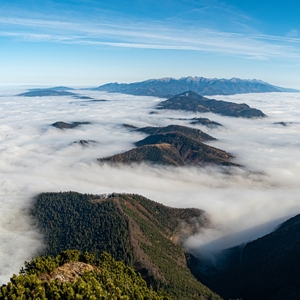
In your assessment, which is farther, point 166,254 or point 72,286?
point 166,254

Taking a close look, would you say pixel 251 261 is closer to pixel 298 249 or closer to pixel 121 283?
pixel 298 249

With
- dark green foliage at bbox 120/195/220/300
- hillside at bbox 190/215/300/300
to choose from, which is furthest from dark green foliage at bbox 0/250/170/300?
hillside at bbox 190/215/300/300

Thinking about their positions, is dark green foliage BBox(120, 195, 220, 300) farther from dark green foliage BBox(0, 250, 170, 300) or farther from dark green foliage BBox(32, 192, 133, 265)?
dark green foliage BBox(0, 250, 170, 300)

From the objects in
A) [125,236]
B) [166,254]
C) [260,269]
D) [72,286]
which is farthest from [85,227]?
[72,286]

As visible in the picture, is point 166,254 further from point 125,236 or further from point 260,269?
point 260,269

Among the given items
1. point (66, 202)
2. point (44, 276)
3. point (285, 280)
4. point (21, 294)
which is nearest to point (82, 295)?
point (21, 294)

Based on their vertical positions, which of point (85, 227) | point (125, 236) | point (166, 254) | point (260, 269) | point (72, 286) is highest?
point (72, 286)
